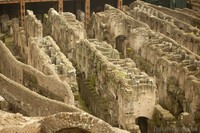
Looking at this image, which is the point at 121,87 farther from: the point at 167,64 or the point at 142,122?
the point at 167,64

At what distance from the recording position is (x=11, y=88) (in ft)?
69.0

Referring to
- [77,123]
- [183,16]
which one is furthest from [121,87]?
[183,16]

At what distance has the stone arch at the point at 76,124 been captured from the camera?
1437cm

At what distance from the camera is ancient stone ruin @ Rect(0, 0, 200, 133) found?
1853 cm

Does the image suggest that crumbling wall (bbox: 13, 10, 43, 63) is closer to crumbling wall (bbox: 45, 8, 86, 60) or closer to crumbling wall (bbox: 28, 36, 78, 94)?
crumbling wall (bbox: 45, 8, 86, 60)

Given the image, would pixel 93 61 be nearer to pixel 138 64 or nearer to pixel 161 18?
pixel 138 64

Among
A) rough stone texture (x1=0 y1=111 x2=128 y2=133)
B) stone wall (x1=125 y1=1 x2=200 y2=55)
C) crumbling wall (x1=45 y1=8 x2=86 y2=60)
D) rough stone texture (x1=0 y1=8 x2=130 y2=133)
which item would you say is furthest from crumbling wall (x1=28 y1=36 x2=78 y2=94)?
stone wall (x1=125 y1=1 x2=200 y2=55)

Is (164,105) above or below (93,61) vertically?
below

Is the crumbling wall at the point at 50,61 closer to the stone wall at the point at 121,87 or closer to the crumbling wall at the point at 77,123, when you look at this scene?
the stone wall at the point at 121,87

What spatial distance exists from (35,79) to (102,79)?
3.87 m

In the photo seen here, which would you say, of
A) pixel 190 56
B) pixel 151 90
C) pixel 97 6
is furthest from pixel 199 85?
pixel 97 6

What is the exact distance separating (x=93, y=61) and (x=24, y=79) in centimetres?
440

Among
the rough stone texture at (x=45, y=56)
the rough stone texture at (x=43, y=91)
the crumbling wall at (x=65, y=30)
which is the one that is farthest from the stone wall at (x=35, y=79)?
the crumbling wall at (x=65, y=30)

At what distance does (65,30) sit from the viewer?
3150cm
